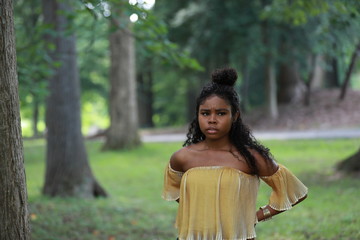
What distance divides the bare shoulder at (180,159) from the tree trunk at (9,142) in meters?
0.98

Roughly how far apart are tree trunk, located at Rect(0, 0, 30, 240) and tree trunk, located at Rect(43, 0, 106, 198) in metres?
6.45

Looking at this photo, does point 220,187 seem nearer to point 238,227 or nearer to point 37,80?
point 238,227

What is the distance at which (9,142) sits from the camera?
9.94 ft

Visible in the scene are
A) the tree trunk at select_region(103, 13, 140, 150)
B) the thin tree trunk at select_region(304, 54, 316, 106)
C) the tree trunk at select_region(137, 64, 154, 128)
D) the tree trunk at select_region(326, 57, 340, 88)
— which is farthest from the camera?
the tree trunk at select_region(137, 64, 154, 128)

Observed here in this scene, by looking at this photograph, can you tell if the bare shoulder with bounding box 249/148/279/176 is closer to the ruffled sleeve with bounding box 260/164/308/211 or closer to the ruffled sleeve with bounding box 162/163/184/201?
the ruffled sleeve with bounding box 260/164/308/211

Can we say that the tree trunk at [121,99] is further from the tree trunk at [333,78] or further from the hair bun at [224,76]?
the hair bun at [224,76]

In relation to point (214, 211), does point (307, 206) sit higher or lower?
lower

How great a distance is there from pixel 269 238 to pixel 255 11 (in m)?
14.8

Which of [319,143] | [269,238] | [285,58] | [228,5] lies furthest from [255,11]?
Result: [269,238]

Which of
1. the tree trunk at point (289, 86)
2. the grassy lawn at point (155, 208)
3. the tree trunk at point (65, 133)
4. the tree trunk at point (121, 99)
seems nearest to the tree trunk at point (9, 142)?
the grassy lawn at point (155, 208)

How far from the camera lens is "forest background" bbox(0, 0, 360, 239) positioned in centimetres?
631

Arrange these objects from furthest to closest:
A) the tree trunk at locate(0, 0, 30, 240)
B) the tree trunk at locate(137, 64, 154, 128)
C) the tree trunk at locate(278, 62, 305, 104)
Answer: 1. the tree trunk at locate(137, 64, 154, 128)
2. the tree trunk at locate(278, 62, 305, 104)
3. the tree trunk at locate(0, 0, 30, 240)

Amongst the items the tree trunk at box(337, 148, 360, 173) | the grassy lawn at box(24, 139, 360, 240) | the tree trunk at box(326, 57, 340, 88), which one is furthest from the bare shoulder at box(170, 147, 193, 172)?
the tree trunk at box(326, 57, 340, 88)

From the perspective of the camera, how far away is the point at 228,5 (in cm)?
1989
